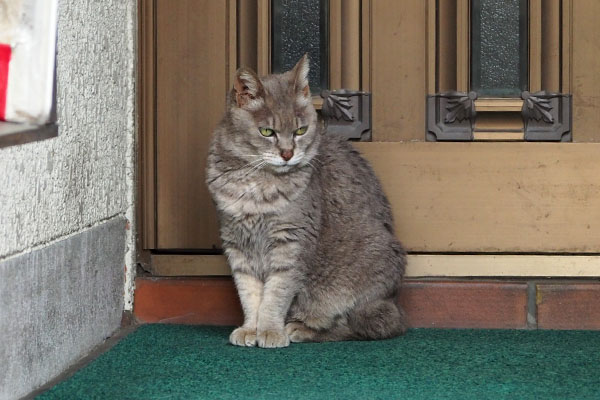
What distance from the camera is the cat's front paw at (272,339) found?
233 cm

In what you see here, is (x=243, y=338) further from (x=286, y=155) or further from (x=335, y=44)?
(x=335, y=44)

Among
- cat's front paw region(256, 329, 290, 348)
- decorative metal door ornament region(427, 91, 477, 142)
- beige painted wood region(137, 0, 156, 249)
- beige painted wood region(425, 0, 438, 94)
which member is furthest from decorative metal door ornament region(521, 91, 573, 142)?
beige painted wood region(137, 0, 156, 249)

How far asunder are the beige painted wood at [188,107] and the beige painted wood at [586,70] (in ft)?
3.54

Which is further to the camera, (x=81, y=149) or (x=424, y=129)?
(x=424, y=129)

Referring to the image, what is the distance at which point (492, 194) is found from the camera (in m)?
2.65

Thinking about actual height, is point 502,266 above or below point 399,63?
below

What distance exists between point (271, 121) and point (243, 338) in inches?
24.9

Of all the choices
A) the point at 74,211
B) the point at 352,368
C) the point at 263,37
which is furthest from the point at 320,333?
the point at 263,37

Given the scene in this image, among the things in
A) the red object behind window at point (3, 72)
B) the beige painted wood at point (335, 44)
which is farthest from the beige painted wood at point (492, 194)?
the red object behind window at point (3, 72)

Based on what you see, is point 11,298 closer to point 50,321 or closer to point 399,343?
point 50,321

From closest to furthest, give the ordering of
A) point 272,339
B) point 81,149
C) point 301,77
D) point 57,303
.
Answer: point 57,303, point 81,149, point 272,339, point 301,77

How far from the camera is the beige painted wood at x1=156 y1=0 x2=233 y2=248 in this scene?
2.63 metres

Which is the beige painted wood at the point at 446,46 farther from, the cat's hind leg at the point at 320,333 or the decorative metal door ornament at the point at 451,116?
the cat's hind leg at the point at 320,333

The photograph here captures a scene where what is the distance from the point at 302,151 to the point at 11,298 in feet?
3.54
